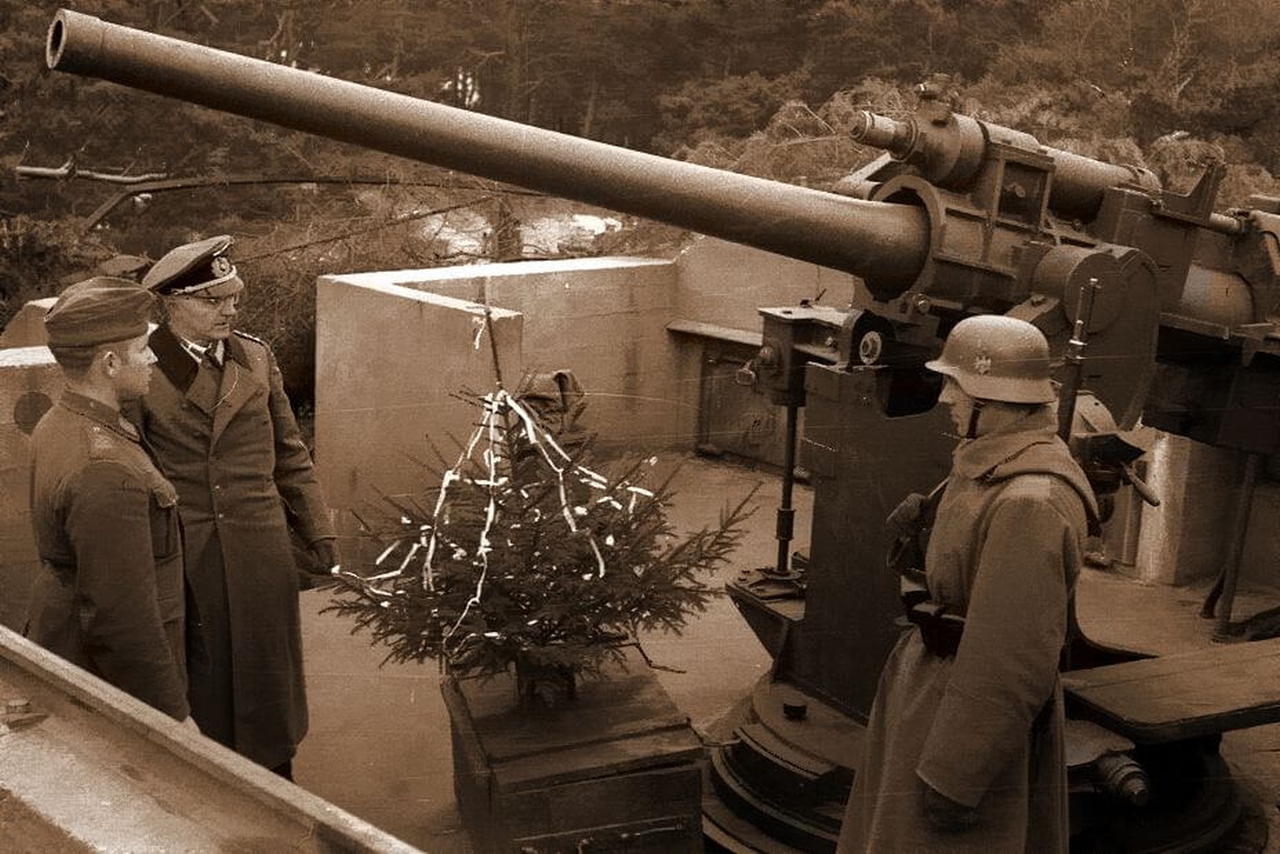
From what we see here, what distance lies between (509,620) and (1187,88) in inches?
297

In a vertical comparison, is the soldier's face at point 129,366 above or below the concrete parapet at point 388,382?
above

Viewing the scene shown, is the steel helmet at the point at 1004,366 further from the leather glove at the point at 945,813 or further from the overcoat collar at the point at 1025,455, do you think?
the leather glove at the point at 945,813

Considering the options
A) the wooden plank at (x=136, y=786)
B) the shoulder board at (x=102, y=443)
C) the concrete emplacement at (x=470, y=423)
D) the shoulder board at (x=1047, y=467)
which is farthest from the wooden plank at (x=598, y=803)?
the wooden plank at (x=136, y=786)

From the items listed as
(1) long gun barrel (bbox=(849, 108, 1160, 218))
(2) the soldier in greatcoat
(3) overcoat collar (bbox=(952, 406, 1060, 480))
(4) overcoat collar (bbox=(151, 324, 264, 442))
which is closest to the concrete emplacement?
(4) overcoat collar (bbox=(151, 324, 264, 442))

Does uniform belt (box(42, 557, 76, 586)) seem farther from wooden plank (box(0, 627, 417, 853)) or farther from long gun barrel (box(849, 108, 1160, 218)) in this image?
long gun barrel (box(849, 108, 1160, 218))

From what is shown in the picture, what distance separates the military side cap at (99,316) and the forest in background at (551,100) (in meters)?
6.98

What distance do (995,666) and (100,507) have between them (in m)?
2.01

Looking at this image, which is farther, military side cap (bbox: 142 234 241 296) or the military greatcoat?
military side cap (bbox: 142 234 241 296)

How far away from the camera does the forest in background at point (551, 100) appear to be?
35.4ft

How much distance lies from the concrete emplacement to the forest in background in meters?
1.58

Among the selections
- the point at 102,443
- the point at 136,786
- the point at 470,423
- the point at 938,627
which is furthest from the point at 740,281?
the point at 136,786

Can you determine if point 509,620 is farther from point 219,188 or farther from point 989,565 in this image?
point 219,188

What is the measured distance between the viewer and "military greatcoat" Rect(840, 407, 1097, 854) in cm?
352

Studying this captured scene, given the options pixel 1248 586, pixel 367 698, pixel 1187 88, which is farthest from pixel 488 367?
pixel 1187 88
